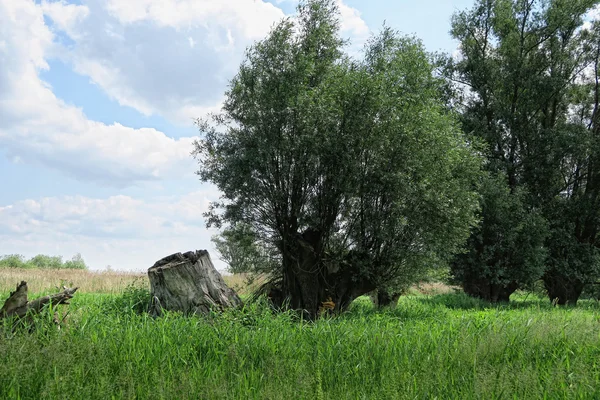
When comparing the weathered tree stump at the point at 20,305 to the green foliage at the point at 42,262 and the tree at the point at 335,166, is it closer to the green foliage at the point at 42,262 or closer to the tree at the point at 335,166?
the tree at the point at 335,166

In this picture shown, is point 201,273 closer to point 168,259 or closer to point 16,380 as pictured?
point 168,259

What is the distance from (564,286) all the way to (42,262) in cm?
5997

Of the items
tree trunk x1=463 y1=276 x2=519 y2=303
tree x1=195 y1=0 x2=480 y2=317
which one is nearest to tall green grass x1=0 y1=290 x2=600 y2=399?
tree x1=195 y1=0 x2=480 y2=317

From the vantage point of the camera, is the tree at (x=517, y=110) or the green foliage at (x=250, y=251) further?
the tree at (x=517, y=110)

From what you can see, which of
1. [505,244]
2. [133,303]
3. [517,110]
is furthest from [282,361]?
[517,110]

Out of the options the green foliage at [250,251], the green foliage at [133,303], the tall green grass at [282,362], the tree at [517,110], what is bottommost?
the tall green grass at [282,362]

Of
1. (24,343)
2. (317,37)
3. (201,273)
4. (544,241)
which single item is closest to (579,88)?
(544,241)

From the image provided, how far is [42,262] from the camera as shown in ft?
207

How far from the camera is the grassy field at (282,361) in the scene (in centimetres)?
542

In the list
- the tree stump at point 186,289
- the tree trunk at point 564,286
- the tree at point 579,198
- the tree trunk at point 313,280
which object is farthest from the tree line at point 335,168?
the tree trunk at point 564,286

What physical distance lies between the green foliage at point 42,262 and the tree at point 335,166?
42711 millimetres

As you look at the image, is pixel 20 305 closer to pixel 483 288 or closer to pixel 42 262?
pixel 483 288

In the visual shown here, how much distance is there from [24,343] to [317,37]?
1226cm

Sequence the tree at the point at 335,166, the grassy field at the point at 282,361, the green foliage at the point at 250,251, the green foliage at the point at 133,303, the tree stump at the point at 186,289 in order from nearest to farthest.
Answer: the grassy field at the point at 282,361 < the tree stump at the point at 186,289 < the green foliage at the point at 133,303 < the tree at the point at 335,166 < the green foliage at the point at 250,251
